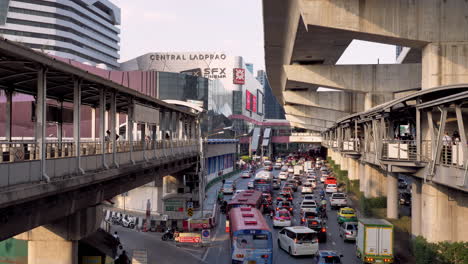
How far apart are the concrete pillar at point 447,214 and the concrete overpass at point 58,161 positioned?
12.8 m

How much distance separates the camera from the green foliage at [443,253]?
789 inches

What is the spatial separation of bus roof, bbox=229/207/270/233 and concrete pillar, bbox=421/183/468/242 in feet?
25.1

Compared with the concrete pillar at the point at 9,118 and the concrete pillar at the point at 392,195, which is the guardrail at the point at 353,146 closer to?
the concrete pillar at the point at 392,195

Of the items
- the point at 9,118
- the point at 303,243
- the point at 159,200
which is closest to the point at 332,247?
the point at 303,243

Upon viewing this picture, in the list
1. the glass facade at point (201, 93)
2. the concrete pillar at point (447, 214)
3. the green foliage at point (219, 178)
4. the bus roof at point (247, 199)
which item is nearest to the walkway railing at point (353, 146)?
the bus roof at point (247, 199)

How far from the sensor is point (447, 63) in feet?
69.3

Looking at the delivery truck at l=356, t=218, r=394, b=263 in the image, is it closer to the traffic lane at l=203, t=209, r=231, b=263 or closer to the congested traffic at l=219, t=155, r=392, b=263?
the congested traffic at l=219, t=155, r=392, b=263

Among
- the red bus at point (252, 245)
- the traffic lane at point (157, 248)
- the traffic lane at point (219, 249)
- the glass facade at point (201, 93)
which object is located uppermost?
the glass facade at point (201, 93)

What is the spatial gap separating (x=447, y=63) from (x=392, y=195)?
15706 millimetres

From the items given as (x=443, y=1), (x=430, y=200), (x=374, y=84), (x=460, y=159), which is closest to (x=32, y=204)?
(x=460, y=159)

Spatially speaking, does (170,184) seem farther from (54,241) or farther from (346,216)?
(54,241)

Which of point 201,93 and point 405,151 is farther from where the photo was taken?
point 201,93

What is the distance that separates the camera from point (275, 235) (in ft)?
114

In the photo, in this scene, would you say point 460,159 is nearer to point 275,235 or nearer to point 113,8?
point 275,235
